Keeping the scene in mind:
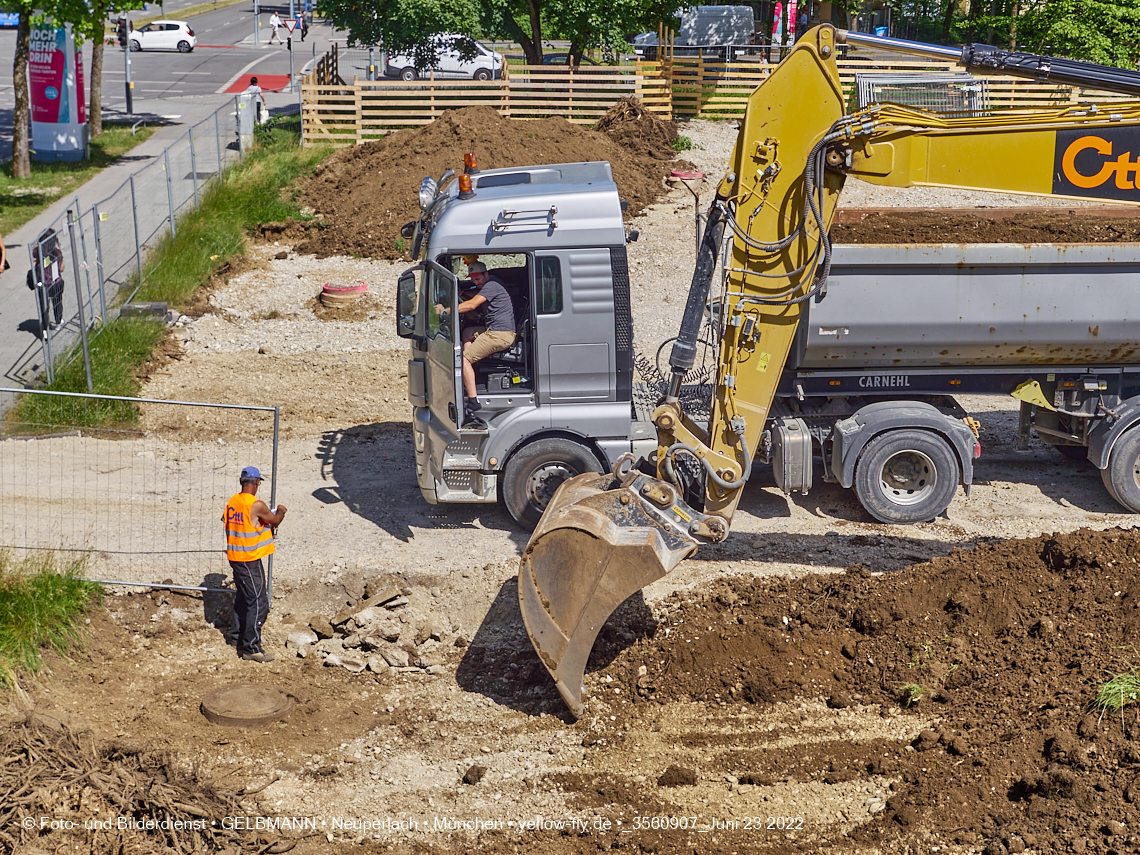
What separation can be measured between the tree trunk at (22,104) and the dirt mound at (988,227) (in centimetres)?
1674

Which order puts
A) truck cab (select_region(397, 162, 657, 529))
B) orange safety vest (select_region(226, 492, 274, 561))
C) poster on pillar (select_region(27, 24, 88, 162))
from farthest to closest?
poster on pillar (select_region(27, 24, 88, 162)), truck cab (select_region(397, 162, 657, 529)), orange safety vest (select_region(226, 492, 274, 561))

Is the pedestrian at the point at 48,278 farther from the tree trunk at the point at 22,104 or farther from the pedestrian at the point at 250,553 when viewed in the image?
the tree trunk at the point at 22,104

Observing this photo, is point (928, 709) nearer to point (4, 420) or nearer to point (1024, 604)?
point (1024, 604)

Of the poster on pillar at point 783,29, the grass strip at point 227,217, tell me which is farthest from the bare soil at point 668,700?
the poster on pillar at point 783,29

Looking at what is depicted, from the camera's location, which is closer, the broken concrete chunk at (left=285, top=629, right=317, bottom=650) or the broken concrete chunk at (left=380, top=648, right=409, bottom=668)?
the broken concrete chunk at (left=380, top=648, right=409, bottom=668)

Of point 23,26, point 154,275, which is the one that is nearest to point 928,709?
point 154,275

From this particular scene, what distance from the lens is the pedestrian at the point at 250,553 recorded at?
816cm

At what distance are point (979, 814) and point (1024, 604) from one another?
2366 mm

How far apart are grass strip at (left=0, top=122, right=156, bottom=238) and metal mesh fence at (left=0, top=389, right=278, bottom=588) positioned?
22.9 ft

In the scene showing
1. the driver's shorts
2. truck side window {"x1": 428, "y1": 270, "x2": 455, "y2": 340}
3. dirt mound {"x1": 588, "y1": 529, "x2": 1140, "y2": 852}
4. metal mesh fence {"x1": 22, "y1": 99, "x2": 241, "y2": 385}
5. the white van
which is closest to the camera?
dirt mound {"x1": 588, "y1": 529, "x2": 1140, "y2": 852}

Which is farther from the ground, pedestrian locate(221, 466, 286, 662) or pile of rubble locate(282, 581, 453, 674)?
pedestrian locate(221, 466, 286, 662)

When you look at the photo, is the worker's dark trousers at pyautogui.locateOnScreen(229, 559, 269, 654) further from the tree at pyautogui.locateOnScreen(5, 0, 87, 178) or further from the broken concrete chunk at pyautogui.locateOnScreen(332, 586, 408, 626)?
the tree at pyautogui.locateOnScreen(5, 0, 87, 178)

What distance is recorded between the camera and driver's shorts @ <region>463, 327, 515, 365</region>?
384 inches

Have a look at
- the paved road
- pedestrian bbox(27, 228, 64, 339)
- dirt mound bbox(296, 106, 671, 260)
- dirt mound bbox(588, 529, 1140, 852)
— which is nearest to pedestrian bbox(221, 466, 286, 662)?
dirt mound bbox(588, 529, 1140, 852)
